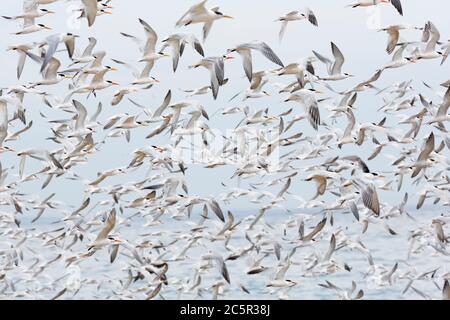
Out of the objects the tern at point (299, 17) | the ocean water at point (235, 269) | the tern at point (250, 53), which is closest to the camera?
the tern at point (250, 53)

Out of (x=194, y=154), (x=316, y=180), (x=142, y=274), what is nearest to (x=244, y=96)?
(x=194, y=154)

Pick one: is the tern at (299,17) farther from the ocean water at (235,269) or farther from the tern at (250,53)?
the ocean water at (235,269)

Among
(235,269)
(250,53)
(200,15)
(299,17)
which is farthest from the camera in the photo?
(235,269)

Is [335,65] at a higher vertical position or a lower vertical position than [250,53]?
lower

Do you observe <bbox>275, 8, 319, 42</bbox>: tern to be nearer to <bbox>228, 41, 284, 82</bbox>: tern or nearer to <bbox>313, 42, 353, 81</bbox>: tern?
<bbox>313, 42, 353, 81</bbox>: tern

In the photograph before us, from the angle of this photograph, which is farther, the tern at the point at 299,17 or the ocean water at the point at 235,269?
the ocean water at the point at 235,269

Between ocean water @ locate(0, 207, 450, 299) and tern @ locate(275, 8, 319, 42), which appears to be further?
ocean water @ locate(0, 207, 450, 299)

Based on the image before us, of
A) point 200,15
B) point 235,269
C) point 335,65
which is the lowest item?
point 235,269

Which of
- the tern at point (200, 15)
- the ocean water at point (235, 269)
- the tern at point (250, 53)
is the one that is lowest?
the ocean water at point (235, 269)

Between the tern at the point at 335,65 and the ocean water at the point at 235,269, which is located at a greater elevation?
the tern at the point at 335,65

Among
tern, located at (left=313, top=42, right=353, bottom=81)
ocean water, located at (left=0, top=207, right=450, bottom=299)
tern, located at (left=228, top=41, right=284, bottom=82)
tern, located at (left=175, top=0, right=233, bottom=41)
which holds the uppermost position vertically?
tern, located at (left=175, top=0, right=233, bottom=41)

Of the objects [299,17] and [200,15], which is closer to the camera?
[200,15]

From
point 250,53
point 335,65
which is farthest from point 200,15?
point 335,65

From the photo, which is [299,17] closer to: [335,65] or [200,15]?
[335,65]
